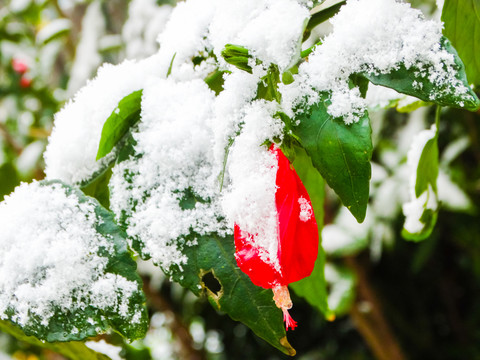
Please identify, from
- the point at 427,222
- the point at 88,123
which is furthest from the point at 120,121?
the point at 427,222

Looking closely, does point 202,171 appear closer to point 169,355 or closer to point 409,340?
point 409,340

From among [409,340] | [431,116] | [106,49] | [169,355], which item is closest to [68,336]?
[431,116]

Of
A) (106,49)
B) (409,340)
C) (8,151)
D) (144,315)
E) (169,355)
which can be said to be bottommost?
(169,355)

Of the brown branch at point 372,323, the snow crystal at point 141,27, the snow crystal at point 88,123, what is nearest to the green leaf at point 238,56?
the snow crystal at point 88,123

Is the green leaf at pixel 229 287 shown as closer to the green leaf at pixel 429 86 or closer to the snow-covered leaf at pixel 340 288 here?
the green leaf at pixel 429 86

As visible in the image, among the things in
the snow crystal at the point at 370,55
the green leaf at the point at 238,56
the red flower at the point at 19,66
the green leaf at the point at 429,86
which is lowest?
the red flower at the point at 19,66

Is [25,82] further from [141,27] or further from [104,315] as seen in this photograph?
[104,315]
